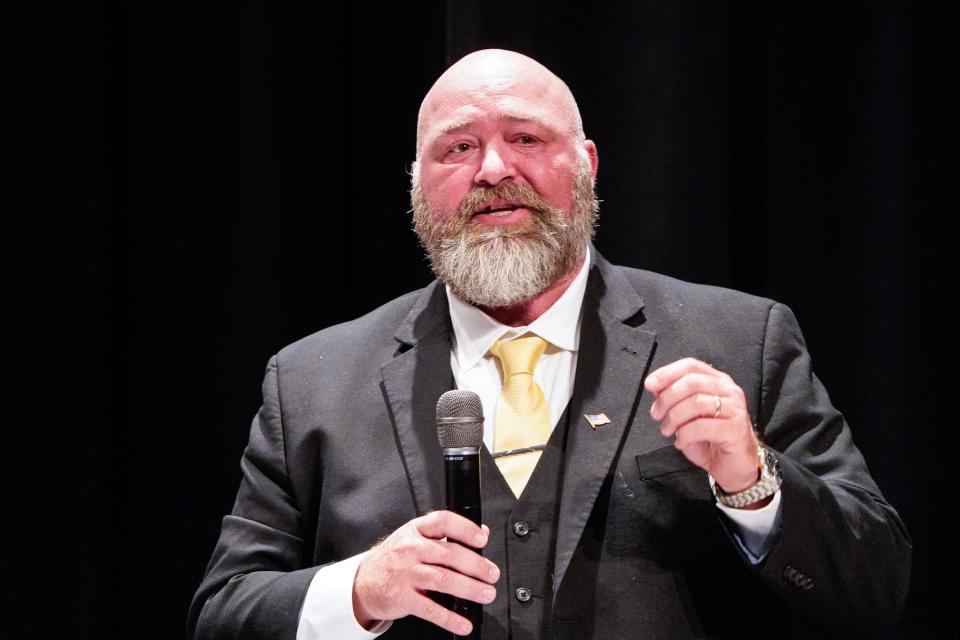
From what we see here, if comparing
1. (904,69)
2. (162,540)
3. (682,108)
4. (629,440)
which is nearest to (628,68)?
(682,108)

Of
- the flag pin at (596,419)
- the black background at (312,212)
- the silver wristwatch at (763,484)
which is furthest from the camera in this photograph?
the black background at (312,212)

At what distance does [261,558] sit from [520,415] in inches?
19.1

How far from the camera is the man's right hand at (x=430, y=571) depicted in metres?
1.47

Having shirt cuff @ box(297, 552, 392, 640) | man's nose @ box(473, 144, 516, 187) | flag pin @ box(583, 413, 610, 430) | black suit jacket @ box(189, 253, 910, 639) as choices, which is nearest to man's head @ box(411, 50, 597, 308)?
man's nose @ box(473, 144, 516, 187)

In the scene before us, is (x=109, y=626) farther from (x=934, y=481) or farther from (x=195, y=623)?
(x=934, y=481)

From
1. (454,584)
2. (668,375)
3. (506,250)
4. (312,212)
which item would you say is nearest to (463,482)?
(454,584)

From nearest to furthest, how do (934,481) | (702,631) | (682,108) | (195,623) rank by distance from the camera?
(702,631)
(195,623)
(934,481)
(682,108)

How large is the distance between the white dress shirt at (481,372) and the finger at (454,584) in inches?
8.5

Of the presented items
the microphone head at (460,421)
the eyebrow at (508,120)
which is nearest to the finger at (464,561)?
the microphone head at (460,421)

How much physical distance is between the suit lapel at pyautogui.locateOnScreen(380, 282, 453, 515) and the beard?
3.3 inches

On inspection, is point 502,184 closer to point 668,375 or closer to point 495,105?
point 495,105

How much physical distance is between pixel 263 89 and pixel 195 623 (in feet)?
4.13

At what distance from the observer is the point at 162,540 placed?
8.59 ft

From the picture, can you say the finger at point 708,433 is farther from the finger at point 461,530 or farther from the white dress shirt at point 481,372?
the white dress shirt at point 481,372
